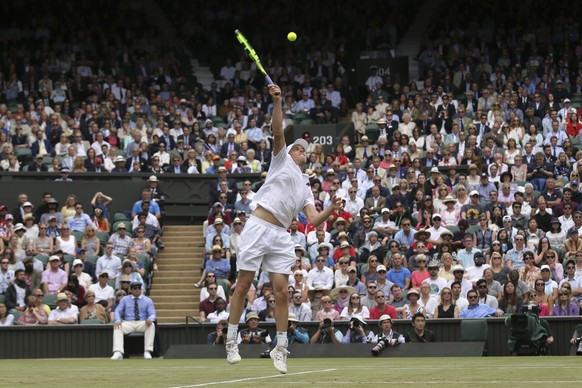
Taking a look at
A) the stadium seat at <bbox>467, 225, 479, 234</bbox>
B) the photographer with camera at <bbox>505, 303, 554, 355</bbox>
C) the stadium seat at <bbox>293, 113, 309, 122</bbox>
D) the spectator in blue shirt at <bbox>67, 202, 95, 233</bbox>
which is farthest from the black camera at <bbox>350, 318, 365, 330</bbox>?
the stadium seat at <bbox>293, 113, 309, 122</bbox>

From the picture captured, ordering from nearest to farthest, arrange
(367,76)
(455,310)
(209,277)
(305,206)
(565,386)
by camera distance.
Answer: (565,386), (305,206), (455,310), (209,277), (367,76)

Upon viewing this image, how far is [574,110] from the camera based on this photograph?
2911cm

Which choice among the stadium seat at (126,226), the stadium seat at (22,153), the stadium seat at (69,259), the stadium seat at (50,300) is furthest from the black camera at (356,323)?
the stadium seat at (22,153)

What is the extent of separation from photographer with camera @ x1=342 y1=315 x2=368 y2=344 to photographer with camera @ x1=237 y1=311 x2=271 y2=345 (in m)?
1.34

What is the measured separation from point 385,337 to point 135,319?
203 inches

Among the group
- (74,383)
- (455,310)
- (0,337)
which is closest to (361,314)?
(455,310)

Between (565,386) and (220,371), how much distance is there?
13.8ft

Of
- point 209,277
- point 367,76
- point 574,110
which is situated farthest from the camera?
point 367,76

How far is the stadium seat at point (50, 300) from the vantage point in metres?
23.7

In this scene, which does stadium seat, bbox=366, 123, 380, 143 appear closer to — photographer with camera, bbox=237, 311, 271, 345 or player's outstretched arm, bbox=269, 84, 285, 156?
photographer with camera, bbox=237, 311, 271, 345

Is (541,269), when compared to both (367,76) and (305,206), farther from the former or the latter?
(367,76)

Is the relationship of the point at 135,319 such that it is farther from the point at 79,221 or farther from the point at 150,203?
the point at 150,203

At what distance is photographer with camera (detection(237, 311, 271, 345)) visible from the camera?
20328 millimetres

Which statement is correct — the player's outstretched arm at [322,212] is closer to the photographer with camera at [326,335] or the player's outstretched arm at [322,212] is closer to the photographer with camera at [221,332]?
the photographer with camera at [326,335]
